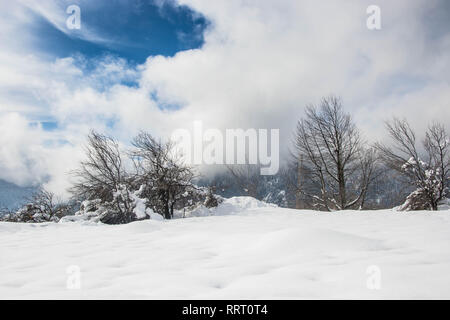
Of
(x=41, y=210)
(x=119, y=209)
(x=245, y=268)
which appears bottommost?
(x=41, y=210)

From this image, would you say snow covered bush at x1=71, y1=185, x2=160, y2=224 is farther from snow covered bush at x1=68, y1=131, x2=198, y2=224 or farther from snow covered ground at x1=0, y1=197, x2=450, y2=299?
snow covered ground at x1=0, y1=197, x2=450, y2=299

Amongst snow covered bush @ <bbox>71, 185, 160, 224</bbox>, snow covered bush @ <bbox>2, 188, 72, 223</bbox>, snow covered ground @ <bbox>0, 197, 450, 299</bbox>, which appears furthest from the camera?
snow covered bush @ <bbox>2, 188, 72, 223</bbox>

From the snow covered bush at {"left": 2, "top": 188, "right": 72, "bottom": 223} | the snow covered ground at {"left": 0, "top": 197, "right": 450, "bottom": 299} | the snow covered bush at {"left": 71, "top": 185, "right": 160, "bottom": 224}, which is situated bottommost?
the snow covered bush at {"left": 2, "top": 188, "right": 72, "bottom": 223}

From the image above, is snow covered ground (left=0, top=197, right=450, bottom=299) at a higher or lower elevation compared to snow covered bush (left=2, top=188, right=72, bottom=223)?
higher

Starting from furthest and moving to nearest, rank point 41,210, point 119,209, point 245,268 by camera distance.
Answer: point 41,210 < point 119,209 < point 245,268

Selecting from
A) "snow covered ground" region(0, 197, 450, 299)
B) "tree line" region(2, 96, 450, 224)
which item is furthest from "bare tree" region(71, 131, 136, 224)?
"snow covered ground" region(0, 197, 450, 299)

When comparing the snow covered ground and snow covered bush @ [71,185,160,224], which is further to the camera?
snow covered bush @ [71,185,160,224]

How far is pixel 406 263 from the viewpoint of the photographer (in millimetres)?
2215

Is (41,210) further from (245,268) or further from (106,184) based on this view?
(245,268)

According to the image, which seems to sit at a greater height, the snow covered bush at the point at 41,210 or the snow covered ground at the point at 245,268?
the snow covered ground at the point at 245,268

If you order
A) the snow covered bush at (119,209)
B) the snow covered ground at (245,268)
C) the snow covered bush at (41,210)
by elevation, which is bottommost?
the snow covered bush at (41,210)

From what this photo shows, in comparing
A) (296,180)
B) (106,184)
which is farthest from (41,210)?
(296,180)

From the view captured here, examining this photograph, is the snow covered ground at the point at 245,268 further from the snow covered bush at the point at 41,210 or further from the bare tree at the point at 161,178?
the snow covered bush at the point at 41,210

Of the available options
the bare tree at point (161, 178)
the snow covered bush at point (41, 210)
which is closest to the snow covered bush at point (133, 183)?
the bare tree at point (161, 178)
